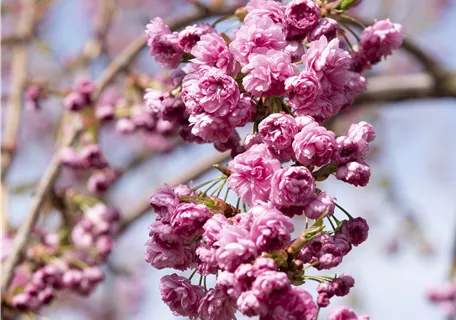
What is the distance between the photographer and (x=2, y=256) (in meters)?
3.13

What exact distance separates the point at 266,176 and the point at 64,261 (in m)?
2.09

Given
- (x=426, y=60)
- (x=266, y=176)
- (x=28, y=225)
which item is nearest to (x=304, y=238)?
(x=266, y=176)

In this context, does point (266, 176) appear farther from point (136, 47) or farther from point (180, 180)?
point (180, 180)

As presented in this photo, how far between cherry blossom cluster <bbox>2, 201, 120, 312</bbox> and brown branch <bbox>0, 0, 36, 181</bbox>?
83 centimetres

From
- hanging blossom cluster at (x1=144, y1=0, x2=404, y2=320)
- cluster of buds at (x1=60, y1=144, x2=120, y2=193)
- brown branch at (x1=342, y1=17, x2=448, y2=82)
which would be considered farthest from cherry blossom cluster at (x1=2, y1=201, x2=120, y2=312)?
brown branch at (x1=342, y1=17, x2=448, y2=82)

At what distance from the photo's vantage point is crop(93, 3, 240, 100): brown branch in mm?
2859

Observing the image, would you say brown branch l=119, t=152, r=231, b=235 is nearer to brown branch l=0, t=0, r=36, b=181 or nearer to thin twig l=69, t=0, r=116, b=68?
brown branch l=0, t=0, r=36, b=181

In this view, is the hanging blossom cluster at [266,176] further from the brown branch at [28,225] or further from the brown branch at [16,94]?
the brown branch at [16,94]

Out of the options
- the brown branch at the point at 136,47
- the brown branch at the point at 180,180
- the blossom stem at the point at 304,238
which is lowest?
the blossom stem at the point at 304,238

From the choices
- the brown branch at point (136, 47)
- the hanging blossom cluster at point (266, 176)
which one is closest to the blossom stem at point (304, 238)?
the hanging blossom cluster at point (266, 176)

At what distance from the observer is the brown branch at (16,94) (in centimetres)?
402

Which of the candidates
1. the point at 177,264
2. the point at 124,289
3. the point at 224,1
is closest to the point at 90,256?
the point at 224,1

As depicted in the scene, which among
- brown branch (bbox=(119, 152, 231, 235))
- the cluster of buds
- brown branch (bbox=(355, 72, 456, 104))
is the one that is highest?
brown branch (bbox=(355, 72, 456, 104))

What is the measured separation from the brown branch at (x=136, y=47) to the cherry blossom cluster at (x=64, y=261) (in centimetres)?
74
